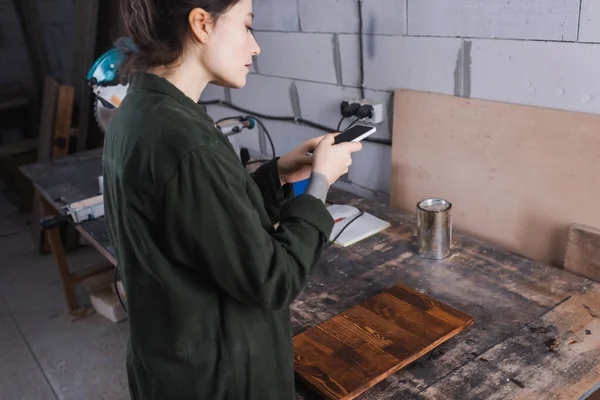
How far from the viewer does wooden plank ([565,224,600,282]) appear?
128 cm

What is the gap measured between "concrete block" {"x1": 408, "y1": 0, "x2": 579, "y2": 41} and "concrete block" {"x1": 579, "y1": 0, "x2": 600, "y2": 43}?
0.02 m

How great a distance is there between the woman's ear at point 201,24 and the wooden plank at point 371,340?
0.61 m

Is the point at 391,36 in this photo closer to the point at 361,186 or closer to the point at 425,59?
the point at 425,59

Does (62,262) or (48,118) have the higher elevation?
(48,118)

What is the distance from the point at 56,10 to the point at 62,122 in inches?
56.3

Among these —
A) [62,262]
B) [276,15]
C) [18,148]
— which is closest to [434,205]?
[276,15]

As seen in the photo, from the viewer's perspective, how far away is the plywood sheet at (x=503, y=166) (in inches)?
52.3

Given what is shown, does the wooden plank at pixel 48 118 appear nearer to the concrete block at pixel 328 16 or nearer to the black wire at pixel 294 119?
the black wire at pixel 294 119

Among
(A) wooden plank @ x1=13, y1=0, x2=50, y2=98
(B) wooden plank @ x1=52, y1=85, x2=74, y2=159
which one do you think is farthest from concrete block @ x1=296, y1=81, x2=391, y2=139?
(A) wooden plank @ x1=13, y1=0, x2=50, y2=98

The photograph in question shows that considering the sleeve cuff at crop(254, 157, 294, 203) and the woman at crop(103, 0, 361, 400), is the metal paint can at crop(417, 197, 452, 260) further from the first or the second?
the woman at crop(103, 0, 361, 400)

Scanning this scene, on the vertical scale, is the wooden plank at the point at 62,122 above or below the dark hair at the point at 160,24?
below

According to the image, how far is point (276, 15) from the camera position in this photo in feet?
6.84

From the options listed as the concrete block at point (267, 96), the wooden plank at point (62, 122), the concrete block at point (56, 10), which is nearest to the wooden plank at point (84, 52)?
the wooden plank at point (62, 122)

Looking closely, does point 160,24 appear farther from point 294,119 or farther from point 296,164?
point 294,119
